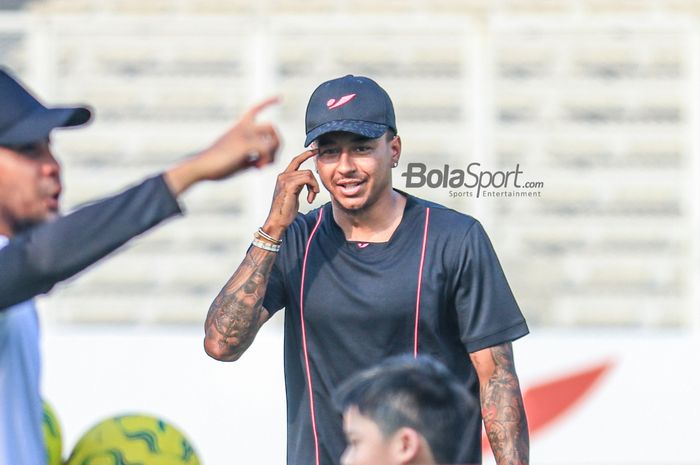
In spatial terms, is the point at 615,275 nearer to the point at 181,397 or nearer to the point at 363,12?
the point at 363,12

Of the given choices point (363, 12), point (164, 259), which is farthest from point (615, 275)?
point (164, 259)

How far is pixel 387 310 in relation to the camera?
4285 mm

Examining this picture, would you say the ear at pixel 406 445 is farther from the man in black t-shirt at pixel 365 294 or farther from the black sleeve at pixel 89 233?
the man in black t-shirt at pixel 365 294

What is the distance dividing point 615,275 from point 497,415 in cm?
497

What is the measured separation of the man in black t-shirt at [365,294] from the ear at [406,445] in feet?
4.65

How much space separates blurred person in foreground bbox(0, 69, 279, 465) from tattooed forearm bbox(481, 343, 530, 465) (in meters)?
1.49

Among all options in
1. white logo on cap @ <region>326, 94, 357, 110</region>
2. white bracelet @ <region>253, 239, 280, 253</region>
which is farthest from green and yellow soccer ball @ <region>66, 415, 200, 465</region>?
white logo on cap @ <region>326, 94, 357, 110</region>

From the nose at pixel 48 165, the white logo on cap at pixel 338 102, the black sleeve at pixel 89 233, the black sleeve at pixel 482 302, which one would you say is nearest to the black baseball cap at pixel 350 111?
the white logo on cap at pixel 338 102

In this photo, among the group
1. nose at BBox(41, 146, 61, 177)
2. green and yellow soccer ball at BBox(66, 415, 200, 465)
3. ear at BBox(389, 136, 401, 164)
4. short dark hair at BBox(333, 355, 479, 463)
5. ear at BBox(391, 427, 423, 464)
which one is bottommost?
green and yellow soccer ball at BBox(66, 415, 200, 465)

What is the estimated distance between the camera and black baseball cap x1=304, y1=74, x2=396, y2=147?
429cm

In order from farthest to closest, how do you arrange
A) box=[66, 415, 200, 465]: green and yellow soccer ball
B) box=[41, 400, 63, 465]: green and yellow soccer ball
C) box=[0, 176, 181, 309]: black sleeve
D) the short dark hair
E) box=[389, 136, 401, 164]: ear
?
box=[41, 400, 63, 465]: green and yellow soccer ball → box=[66, 415, 200, 465]: green and yellow soccer ball → box=[389, 136, 401, 164]: ear → the short dark hair → box=[0, 176, 181, 309]: black sleeve

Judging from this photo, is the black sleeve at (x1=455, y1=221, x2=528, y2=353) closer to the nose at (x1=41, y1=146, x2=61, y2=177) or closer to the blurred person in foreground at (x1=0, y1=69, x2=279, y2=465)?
the blurred person in foreground at (x1=0, y1=69, x2=279, y2=465)

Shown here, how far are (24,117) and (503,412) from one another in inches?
71.3

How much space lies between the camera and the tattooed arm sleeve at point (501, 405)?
425cm
